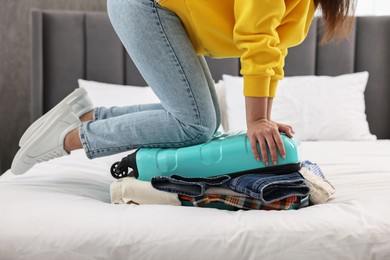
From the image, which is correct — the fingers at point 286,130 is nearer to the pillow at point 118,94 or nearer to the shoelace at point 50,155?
the shoelace at point 50,155

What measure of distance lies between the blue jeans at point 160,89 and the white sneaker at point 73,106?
0.18 m

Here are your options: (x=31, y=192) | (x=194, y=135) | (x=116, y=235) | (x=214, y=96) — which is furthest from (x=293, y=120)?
(x=116, y=235)

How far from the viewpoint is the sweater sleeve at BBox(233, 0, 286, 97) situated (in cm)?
130

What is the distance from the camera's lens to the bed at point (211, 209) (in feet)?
3.43

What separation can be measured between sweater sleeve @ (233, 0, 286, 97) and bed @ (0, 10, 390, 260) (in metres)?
0.33

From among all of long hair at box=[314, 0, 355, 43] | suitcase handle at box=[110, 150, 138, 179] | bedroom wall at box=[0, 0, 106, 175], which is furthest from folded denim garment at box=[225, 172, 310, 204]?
bedroom wall at box=[0, 0, 106, 175]

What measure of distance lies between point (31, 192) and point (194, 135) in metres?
0.46

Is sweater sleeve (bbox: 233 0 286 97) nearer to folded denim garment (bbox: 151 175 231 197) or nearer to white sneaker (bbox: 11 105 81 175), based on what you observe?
folded denim garment (bbox: 151 175 231 197)

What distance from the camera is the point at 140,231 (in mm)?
1073

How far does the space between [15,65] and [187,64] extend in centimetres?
190

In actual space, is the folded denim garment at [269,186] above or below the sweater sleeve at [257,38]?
below

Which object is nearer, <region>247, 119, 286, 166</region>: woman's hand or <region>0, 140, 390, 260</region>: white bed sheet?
<region>0, 140, 390, 260</region>: white bed sheet

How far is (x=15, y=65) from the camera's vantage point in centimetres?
303

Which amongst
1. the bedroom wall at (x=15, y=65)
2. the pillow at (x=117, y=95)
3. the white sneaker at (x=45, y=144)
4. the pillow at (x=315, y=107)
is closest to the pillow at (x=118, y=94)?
the pillow at (x=117, y=95)
